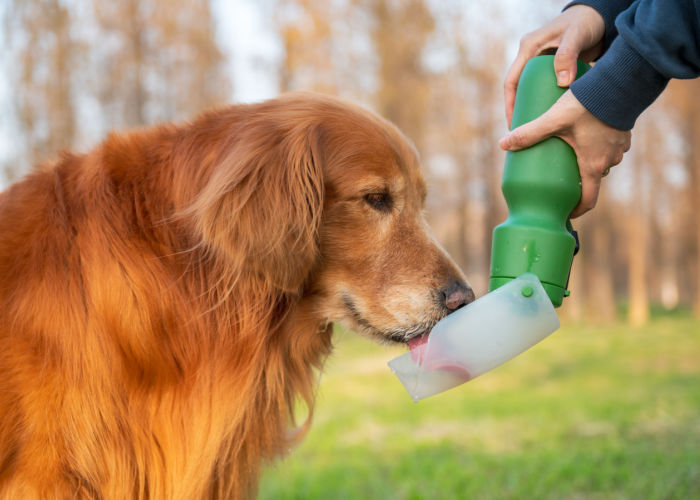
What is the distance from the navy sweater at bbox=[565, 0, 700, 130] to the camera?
2.28 m

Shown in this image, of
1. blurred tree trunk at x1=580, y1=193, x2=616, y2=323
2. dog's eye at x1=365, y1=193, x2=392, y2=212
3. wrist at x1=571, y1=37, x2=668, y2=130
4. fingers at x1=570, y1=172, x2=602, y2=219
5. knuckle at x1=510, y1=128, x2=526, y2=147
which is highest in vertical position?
wrist at x1=571, y1=37, x2=668, y2=130

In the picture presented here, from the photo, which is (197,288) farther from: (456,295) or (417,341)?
(456,295)

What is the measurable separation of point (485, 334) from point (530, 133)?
821mm

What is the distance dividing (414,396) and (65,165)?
181 centimetres

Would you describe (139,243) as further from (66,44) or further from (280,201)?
(66,44)

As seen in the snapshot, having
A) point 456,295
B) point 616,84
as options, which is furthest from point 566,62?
point 456,295

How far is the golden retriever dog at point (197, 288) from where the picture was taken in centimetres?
225

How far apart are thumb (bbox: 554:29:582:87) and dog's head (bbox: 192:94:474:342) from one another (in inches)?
30.7

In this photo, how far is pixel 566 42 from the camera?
2535 millimetres

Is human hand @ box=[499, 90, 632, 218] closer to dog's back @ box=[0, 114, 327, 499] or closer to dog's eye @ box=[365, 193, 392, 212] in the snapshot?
dog's eye @ box=[365, 193, 392, 212]

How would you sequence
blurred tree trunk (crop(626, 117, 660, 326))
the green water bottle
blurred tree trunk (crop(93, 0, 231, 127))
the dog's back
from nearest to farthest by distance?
the dog's back → the green water bottle → blurred tree trunk (crop(93, 0, 231, 127)) → blurred tree trunk (crop(626, 117, 660, 326))

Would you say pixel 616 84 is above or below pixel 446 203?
above

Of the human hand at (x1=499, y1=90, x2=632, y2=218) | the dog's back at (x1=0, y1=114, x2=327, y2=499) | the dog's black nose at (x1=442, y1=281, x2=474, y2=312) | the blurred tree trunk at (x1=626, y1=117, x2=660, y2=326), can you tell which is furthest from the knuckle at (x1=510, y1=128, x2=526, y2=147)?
the blurred tree trunk at (x1=626, y1=117, x2=660, y2=326)

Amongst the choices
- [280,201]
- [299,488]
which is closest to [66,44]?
[299,488]
